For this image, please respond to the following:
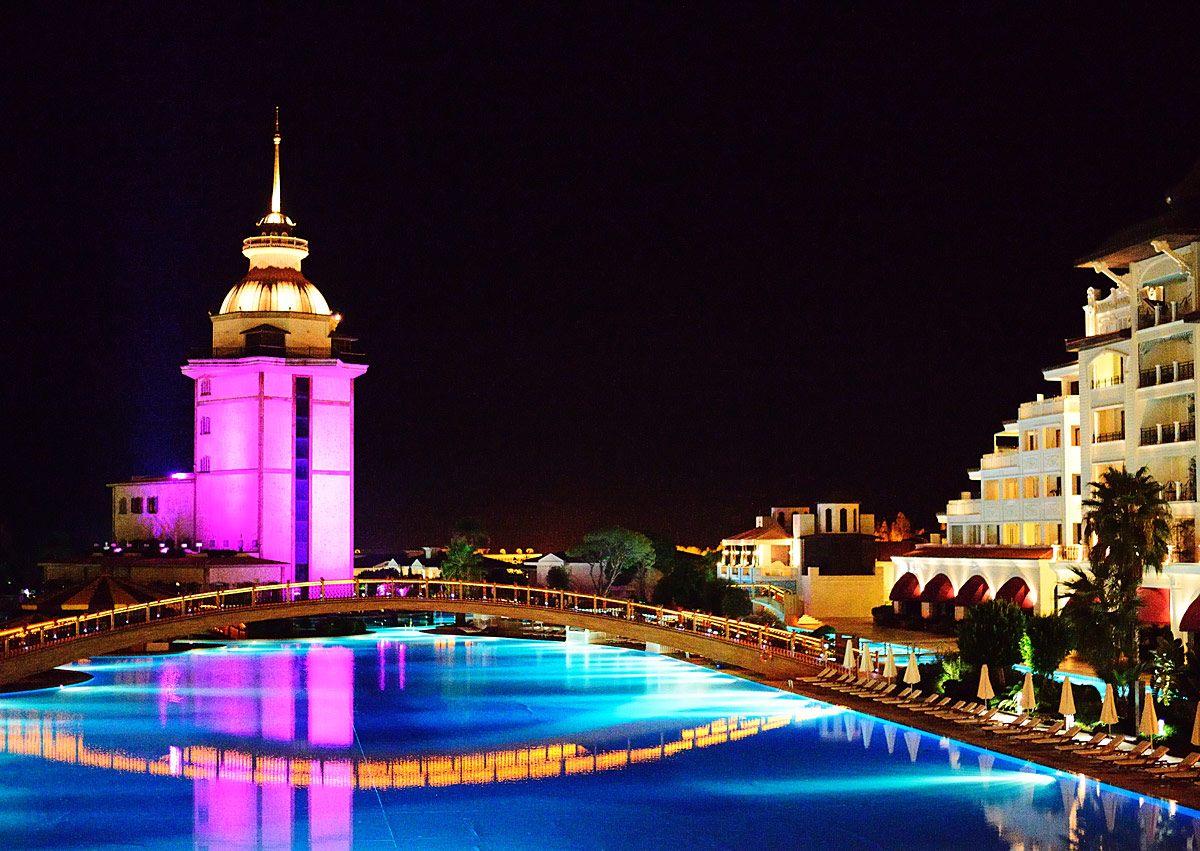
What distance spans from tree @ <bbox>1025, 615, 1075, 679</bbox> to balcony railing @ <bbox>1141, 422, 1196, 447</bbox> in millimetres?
10901

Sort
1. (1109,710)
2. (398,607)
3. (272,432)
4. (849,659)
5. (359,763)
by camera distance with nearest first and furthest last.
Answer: (1109,710), (359,763), (849,659), (398,607), (272,432)

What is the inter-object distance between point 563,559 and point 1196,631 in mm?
66179

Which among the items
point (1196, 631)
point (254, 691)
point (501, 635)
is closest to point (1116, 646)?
point (1196, 631)

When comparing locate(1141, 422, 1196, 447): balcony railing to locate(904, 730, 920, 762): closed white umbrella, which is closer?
locate(904, 730, 920, 762): closed white umbrella

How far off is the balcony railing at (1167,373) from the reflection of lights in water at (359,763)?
56.8 feet

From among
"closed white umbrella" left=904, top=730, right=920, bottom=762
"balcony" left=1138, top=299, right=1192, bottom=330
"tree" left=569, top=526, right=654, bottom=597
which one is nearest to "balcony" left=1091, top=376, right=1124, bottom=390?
"balcony" left=1138, top=299, right=1192, bottom=330

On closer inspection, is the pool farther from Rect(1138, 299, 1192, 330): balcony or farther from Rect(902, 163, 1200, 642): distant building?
Rect(1138, 299, 1192, 330): balcony

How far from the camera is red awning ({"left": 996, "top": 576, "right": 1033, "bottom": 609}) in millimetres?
52281

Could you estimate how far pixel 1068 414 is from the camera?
5178 cm

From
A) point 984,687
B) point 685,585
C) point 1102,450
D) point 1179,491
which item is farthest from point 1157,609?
point 685,585

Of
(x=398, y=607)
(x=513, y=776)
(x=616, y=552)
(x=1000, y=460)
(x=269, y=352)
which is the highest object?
(x=269, y=352)

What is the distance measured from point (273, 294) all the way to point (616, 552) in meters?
27.4

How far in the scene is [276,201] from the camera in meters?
83.1

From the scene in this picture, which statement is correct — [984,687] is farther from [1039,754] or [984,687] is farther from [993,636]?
[1039,754]
